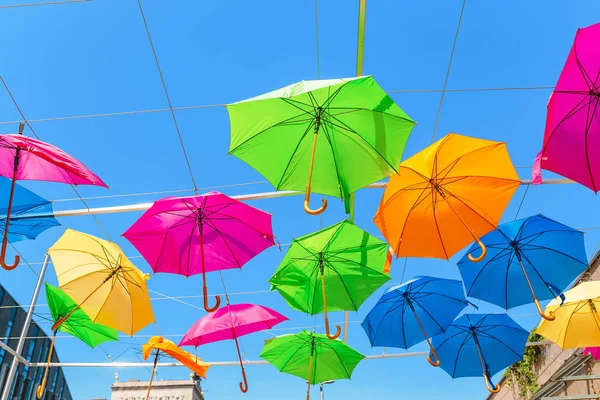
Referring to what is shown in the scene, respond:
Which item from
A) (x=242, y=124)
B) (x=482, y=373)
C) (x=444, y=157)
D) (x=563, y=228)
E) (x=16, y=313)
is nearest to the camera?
(x=242, y=124)

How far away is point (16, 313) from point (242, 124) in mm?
42414

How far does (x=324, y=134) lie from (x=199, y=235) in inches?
82.8

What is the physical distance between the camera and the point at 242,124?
14.1 ft

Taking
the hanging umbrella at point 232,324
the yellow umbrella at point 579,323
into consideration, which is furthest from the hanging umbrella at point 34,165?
the yellow umbrella at point 579,323

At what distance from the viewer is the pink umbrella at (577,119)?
Answer: 12.0 ft

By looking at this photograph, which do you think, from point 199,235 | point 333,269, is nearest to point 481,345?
point 333,269

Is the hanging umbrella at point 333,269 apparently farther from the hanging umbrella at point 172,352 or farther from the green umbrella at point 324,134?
the hanging umbrella at point 172,352

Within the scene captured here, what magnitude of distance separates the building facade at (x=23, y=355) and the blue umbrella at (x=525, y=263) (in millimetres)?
35296

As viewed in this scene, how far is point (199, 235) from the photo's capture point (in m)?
5.57

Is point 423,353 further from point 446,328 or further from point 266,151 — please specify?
point 266,151

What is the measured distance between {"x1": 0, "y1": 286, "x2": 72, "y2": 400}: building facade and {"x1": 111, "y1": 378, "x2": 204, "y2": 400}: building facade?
13.7 metres

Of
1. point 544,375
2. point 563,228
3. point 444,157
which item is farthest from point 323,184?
point 544,375

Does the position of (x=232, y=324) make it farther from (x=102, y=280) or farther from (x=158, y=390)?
(x=158, y=390)

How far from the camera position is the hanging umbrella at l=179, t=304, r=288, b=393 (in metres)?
7.10
